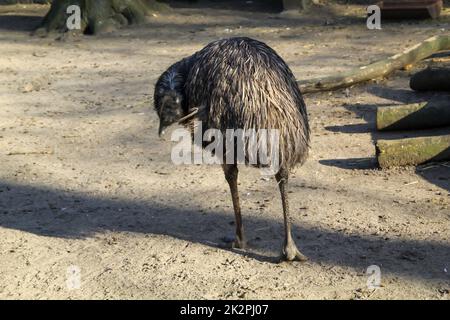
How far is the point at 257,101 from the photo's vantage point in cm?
432

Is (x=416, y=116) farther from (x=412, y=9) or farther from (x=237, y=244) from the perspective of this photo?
(x=412, y=9)

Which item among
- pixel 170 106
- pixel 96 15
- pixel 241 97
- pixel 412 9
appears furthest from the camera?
pixel 96 15

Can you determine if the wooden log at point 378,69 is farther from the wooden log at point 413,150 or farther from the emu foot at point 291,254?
the emu foot at point 291,254

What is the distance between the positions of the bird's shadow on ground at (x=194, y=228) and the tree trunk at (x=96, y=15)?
6.27 meters

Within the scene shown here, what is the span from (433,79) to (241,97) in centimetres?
366

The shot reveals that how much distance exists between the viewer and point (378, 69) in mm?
8312

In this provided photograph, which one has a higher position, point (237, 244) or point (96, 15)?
point (96, 15)

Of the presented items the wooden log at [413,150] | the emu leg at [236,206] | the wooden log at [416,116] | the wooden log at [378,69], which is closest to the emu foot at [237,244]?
the emu leg at [236,206]

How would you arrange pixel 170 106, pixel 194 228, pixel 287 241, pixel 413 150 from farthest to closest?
pixel 413 150 → pixel 194 228 → pixel 287 241 → pixel 170 106

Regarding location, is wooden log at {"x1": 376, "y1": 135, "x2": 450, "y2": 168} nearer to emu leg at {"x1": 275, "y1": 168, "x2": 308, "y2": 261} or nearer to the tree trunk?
emu leg at {"x1": 275, "y1": 168, "x2": 308, "y2": 261}

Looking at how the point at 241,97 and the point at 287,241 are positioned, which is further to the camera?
the point at 287,241

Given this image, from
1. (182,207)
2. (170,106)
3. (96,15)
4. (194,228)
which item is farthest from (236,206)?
(96,15)

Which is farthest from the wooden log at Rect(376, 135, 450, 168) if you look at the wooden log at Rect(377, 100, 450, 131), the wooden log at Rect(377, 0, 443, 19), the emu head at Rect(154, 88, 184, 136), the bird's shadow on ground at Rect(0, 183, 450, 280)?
the wooden log at Rect(377, 0, 443, 19)
